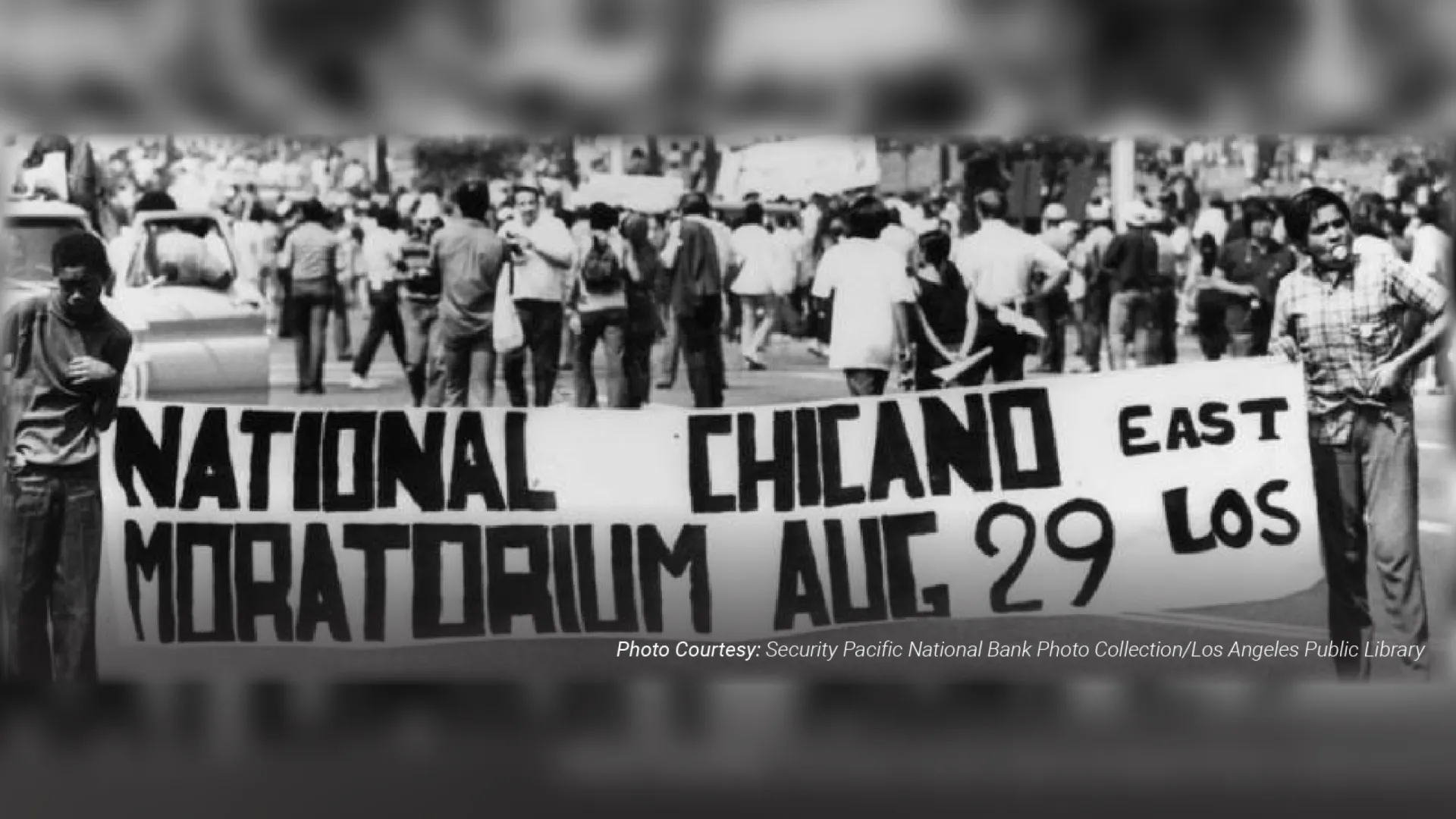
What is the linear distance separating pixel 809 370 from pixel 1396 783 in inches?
90.6

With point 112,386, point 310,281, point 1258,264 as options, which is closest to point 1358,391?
point 1258,264

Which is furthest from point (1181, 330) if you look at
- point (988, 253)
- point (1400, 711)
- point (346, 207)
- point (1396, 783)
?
point (1400, 711)

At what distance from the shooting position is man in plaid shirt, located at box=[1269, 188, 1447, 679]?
7.94 m

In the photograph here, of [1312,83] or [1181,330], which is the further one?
[1181,330]

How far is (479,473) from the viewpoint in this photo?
26.0ft

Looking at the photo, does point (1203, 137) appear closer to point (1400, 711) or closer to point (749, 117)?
point (749, 117)

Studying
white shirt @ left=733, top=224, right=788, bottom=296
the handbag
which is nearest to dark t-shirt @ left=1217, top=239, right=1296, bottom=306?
white shirt @ left=733, top=224, right=788, bottom=296

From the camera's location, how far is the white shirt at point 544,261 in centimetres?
798

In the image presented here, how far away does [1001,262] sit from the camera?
7969mm

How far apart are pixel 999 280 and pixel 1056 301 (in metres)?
0.23

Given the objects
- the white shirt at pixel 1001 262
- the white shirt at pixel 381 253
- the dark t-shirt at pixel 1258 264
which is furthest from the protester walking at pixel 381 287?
the dark t-shirt at pixel 1258 264

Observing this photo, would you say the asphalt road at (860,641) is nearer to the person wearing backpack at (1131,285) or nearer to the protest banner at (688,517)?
the protest banner at (688,517)

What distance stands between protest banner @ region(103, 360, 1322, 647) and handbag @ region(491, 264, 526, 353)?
261 mm

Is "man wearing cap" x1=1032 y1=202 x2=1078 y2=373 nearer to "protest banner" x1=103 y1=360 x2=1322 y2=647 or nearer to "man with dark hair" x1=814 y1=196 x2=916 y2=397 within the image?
"protest banner" x1=103 y1=360 x2=1322 y2=647
